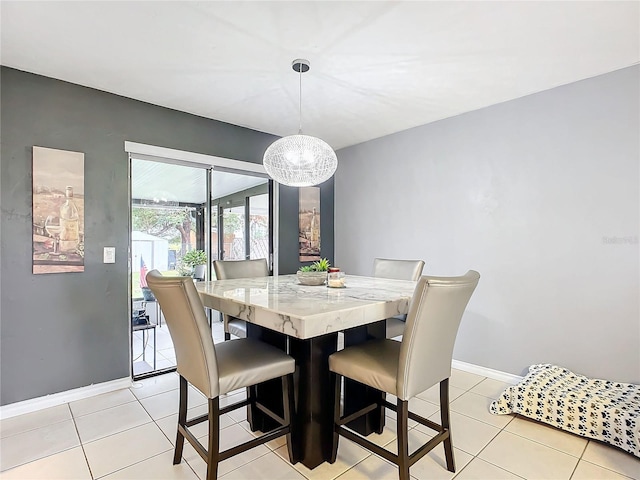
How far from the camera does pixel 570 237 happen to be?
2668 mm

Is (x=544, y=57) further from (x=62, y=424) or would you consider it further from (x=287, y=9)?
(x=62, y=424)

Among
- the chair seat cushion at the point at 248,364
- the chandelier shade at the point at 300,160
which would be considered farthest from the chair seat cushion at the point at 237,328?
the chandelier shade at the point at 300,160

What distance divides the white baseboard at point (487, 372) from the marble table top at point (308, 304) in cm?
152

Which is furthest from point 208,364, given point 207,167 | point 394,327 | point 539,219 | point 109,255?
point 539,219

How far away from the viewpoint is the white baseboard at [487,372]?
2.95 meters

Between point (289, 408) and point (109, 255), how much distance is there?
2.06m

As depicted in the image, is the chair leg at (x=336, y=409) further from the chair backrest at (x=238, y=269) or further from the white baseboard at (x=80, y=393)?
the white baseboard at (x=80, y=393)

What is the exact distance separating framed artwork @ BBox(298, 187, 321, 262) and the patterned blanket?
8.54 feet

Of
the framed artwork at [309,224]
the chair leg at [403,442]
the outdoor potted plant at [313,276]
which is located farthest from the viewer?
the framed artwork at [309,224]

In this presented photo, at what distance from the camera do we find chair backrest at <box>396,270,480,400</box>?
1472 mm

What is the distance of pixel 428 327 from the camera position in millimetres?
1532

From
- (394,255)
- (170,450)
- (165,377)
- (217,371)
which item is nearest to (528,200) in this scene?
(394,255)

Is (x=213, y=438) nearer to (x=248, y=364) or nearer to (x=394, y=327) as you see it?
(x=248, y=364)

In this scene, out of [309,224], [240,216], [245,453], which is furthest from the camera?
[309,224]
